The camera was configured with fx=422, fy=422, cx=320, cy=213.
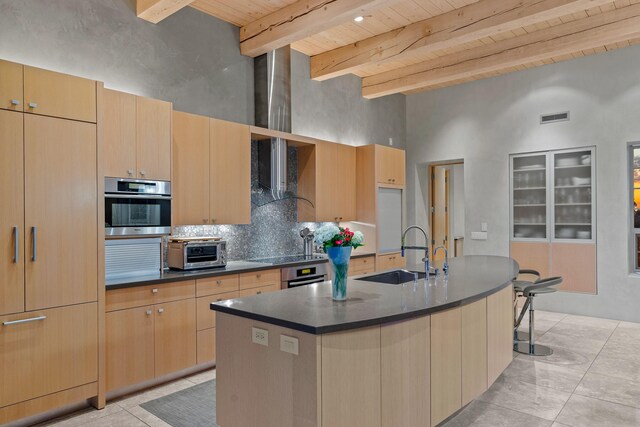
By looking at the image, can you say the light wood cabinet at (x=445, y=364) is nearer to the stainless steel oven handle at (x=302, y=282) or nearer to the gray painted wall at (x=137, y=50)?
the stainless steel oven handle at (x=302, y=282)

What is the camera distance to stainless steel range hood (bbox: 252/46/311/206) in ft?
15.6

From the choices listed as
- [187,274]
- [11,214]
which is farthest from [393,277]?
[11,214]

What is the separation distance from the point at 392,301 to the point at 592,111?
16.6ft

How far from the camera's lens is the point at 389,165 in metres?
6.16

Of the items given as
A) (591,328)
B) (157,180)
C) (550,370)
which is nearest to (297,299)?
(157,180)

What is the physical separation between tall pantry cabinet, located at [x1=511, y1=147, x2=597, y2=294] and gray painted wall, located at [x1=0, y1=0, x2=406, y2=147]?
320 cm

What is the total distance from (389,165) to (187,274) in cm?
356

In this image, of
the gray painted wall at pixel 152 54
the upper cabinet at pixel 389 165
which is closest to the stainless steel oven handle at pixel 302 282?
the upper cabinet at pixel 389 165

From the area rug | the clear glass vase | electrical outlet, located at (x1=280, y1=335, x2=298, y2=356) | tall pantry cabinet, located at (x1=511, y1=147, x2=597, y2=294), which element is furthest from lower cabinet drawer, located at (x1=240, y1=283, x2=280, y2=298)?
tall pantry cabinet, located at (x1=511, y1=147, x2=597, y2=294)

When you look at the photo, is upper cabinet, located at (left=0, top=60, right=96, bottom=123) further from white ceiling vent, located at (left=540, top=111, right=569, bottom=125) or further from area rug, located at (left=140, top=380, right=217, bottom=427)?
white ceiling vent, located at (left=540, top=111, right=569, bottom=125)

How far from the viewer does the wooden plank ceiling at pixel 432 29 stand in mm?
3965

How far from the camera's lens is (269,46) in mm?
4609

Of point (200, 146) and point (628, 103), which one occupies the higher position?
point (628, 103)

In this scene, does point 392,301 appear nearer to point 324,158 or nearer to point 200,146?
point 200,146
